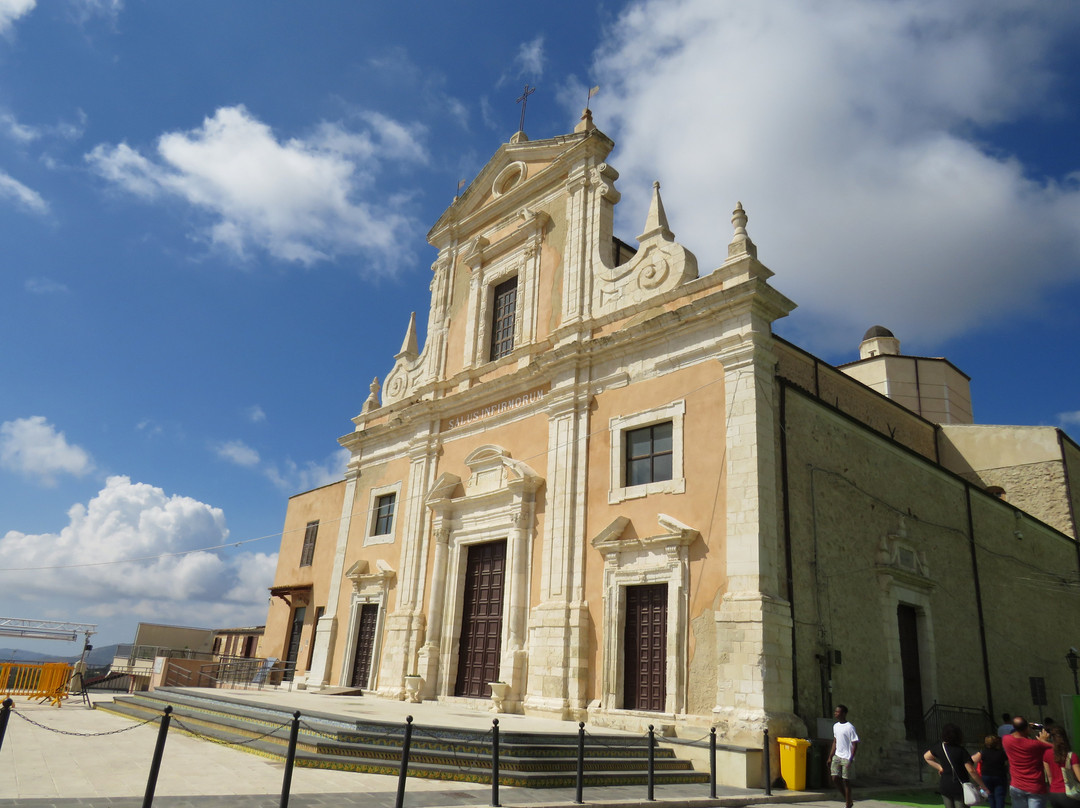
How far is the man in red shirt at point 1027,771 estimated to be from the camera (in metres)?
7.12

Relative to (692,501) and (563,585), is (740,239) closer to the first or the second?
(692,501)

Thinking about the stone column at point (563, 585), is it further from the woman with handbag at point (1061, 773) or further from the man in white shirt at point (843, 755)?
the woman with handbag at point (1061, 773)

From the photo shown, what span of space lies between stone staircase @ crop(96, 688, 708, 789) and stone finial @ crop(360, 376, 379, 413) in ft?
42.0

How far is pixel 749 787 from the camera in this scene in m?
10.2

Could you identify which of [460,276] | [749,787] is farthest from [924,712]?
[460,276]

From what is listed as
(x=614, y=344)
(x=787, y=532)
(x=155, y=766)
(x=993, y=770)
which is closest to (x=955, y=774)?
(x=993, y=770)

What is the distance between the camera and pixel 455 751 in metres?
9.77

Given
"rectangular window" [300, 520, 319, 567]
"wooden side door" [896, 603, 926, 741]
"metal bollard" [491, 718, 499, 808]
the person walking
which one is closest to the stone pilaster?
"rectangular window" [300, 520, 319, 567]

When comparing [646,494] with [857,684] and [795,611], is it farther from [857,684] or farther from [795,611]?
[857,684]

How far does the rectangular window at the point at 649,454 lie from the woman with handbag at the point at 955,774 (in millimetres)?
6346

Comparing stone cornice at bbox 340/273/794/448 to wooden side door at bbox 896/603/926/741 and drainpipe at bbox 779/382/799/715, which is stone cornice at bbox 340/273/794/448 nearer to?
drainpipe at bbox 779/382/799/715

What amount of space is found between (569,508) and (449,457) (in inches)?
203

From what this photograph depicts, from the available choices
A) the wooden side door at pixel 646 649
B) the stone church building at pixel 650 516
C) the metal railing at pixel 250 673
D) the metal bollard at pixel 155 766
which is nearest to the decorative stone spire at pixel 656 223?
the stone church building at pixel 650 516

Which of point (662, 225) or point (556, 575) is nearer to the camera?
point (556, 575)
